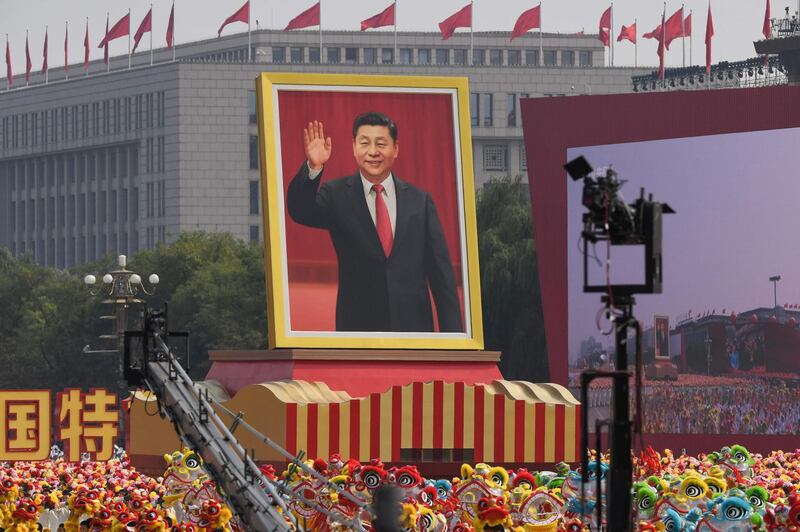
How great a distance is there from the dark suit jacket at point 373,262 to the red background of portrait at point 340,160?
0.21m

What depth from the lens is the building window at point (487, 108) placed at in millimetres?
127250

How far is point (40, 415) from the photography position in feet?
172

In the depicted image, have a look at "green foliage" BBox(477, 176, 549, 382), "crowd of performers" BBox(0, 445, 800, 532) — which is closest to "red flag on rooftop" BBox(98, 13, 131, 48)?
"green foliage" BBox(477, 176, 549, 382)

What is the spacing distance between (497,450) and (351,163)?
21.4ft

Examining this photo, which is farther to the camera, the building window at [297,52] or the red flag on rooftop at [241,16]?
the building window at [297,52]

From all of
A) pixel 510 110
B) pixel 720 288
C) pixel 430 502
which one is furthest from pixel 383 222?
pixel 510 110

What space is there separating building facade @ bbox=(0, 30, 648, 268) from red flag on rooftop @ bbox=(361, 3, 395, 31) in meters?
12.7

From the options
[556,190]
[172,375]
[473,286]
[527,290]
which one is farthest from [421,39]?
[172,375]

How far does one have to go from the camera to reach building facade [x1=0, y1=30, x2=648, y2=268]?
123125 millimetres

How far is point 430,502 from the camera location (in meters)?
26.7

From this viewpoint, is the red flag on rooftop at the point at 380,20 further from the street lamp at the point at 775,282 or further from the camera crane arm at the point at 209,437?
the camera crane arm at the point at 209,437

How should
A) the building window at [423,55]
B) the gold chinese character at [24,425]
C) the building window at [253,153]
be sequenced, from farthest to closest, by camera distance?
the building window at [423,55], the building window at [253,153], the gold chinese character at [24,425]

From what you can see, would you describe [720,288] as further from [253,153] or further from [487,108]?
[487,108]

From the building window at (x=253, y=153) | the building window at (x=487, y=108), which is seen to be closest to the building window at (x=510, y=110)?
the building window at (x=487, y=108)
